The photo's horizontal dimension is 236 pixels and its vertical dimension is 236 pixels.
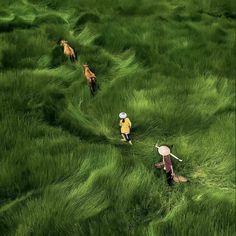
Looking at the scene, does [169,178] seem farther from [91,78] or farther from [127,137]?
[91,78]

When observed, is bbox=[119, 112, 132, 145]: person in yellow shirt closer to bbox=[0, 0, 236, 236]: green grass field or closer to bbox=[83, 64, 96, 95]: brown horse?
bbox=[0, 0, 236, 236]: green grass field

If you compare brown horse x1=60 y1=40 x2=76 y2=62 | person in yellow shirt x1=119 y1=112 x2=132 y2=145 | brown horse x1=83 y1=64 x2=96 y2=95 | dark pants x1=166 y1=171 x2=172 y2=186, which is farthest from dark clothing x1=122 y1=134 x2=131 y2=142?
brown horse x1=60 y1=40 x2=76 y2=62

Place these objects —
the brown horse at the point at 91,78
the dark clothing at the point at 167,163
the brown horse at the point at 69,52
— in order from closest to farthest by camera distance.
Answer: the dark clothing at the point at 167,163 < the brown horse at the point at 91,78 < the brown horse at the point at 69,52

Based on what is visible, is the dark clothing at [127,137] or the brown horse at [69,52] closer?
the dark clothing at [127,137]

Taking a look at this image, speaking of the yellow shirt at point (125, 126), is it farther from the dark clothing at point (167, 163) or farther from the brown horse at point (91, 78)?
the brown horse at point (91, 78)

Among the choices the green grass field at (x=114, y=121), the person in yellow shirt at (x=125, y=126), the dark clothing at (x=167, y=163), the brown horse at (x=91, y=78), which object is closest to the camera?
the green grass field at (x=114, y=121)

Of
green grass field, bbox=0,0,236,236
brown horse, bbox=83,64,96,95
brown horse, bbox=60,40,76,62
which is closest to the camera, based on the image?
green grass field, bbox=0,0,236,236

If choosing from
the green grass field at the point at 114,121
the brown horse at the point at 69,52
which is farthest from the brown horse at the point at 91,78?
the brown horse at the point at 69,52

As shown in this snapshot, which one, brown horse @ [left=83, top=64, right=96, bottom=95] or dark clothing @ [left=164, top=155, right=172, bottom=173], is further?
brown horse @ [left=83, top=64, right=96, bottom=95]
